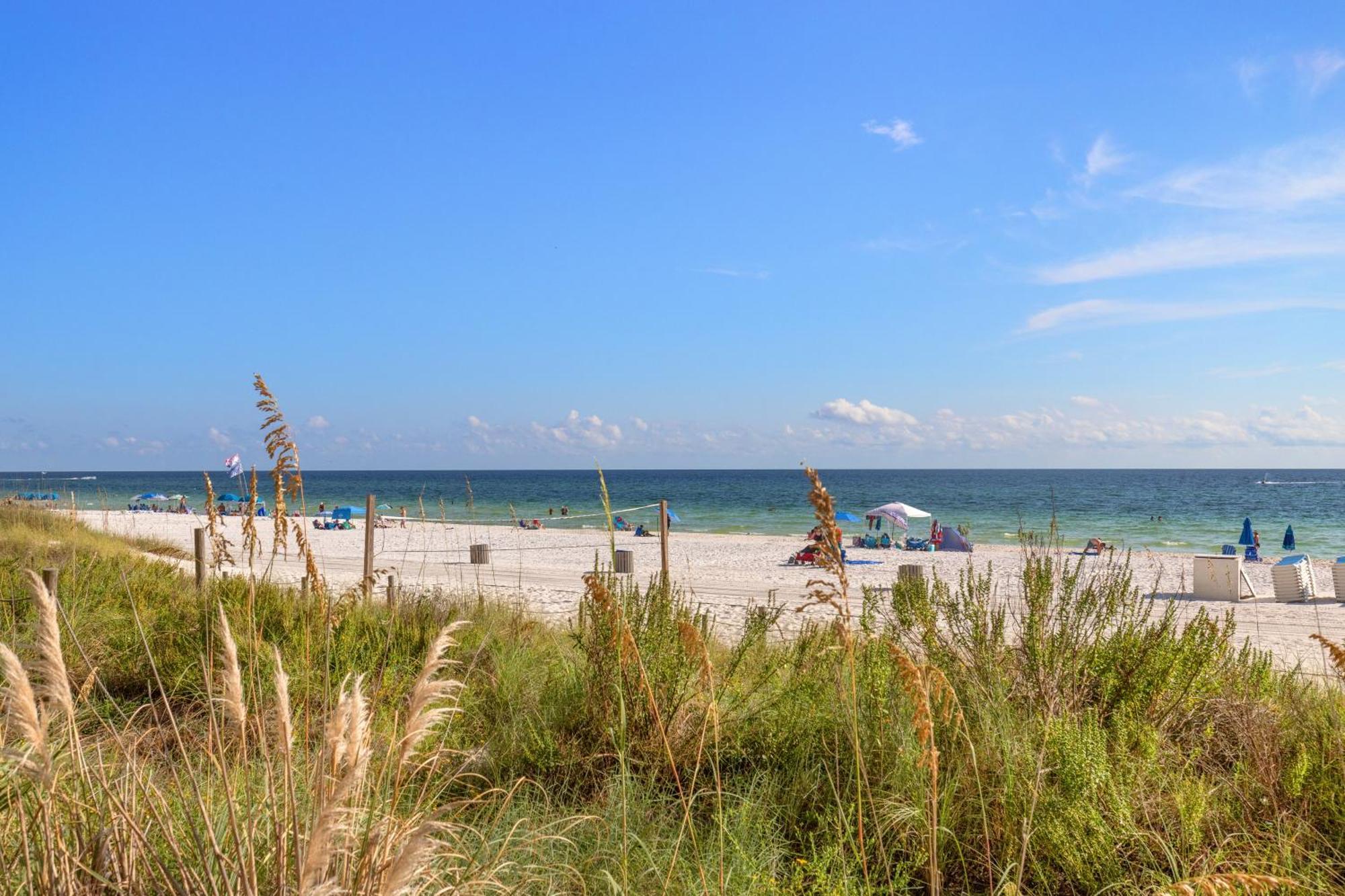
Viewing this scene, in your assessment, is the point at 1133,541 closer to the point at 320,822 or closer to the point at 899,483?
the point at 320,822

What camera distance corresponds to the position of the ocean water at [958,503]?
133 feet

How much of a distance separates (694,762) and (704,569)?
19.9m

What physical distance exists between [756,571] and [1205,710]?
1920 cm

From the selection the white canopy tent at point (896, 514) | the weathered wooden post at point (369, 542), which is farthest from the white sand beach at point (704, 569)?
the white canopy tent at point (896, 514)

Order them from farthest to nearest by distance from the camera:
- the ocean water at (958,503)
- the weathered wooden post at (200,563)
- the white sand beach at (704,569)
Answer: the ocean water at (958,503) < the white sand beach at (704,569) < the weathered wooden post at (200,563)

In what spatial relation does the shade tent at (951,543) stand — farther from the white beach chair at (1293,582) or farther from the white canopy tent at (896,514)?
the white beach chair at (1293,582)

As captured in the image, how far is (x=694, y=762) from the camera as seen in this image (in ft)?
13.9

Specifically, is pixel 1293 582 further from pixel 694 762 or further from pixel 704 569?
pixel 694 762

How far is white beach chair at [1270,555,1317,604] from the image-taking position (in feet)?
60.4

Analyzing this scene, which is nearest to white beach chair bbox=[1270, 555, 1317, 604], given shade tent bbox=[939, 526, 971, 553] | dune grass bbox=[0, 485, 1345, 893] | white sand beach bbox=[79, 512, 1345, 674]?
white sand beach bbox=[79, 512, 1345, 674]

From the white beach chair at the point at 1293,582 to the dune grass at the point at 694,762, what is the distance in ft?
49.4

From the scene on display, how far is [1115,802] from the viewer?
10.5 feet

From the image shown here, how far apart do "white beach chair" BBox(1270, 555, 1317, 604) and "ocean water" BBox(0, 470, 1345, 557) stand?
15.1 feet

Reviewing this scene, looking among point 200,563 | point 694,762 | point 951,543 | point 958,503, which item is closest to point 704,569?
point 951,543
